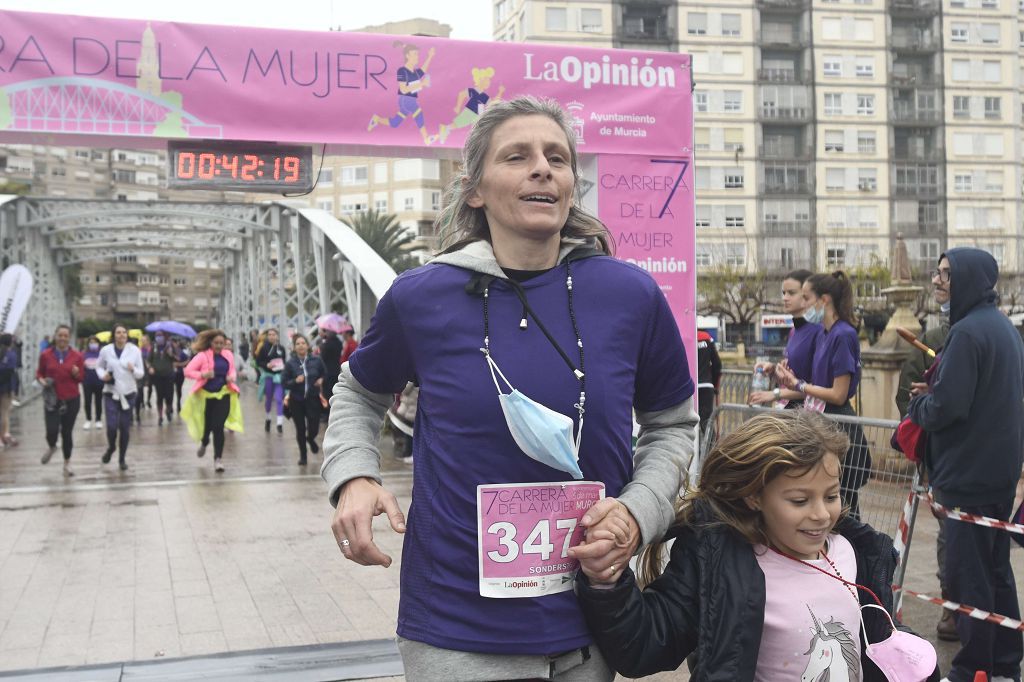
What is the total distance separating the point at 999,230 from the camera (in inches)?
2726

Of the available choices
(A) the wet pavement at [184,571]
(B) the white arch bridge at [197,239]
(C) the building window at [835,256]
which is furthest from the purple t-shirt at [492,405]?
(C) the building window at [835,256]

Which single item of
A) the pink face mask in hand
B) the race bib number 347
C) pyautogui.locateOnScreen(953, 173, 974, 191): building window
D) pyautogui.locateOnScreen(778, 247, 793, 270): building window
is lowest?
the pink face mask in hand

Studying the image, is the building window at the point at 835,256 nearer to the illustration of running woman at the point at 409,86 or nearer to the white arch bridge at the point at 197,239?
the white arch bridge at the point at 197,239

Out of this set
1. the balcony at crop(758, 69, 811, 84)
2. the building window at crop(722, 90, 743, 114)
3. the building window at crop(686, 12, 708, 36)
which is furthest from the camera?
the balcony at crop(758, 69, 811, 84)

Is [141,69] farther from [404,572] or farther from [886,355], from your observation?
[886,355]

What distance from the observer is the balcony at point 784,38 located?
2699 inches

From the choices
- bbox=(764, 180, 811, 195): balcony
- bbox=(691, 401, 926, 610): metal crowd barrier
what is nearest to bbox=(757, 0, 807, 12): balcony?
bbox=(764, 180, 811, 195): balcony

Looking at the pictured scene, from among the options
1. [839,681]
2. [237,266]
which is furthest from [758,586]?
[237,266]

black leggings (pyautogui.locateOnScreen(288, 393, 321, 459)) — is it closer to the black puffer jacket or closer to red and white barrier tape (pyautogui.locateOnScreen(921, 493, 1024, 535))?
red and white barrier tape (pyautogui.locateOnScreen(921, 493, 1024, 535))

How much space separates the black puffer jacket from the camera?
2.00 meters

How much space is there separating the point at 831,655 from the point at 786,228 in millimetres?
67997

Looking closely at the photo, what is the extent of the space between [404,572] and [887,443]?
4029 millimetres

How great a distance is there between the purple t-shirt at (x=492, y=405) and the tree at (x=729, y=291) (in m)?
54.7

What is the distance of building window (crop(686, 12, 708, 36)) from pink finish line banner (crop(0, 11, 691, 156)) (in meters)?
63.6
